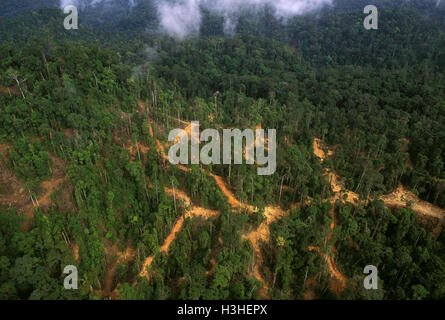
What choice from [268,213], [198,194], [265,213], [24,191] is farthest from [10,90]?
[268,213]

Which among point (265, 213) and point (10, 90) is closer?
point (10, 90)

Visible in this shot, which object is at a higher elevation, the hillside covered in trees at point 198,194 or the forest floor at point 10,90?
the forest floor at point 10,90

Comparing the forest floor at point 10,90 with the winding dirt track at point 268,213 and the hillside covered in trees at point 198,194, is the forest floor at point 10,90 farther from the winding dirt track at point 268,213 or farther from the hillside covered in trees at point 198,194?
the winding dirt track at point 268,213

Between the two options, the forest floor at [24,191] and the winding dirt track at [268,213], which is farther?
Result: the winding dirt track at [268,213]

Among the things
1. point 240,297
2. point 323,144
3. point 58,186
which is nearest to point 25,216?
point 58,186

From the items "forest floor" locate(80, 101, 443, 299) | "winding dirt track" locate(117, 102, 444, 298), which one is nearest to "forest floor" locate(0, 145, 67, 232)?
"forest floor" locate(80, 101, 443, 299)

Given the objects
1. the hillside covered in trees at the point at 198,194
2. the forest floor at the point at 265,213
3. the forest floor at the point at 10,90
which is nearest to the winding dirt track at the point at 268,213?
the forest floor at the point at 265,213

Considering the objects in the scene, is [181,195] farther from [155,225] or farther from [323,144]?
[323,144]

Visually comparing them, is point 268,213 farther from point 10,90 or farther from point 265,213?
point 10,90

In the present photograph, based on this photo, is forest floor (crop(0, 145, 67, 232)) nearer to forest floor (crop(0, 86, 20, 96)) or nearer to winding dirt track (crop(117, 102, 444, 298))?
forest floor (crop(0, 86, 20, 96))
